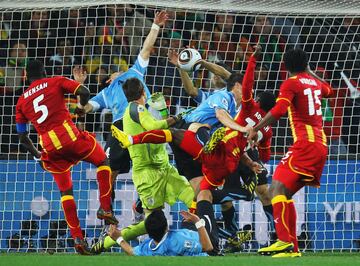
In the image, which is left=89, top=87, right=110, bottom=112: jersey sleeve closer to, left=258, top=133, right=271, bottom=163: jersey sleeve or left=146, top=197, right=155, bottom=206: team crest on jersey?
left=146, top=197, right=155, bottom=206: team crest on jersey

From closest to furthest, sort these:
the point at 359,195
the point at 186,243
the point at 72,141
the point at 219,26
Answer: the point at 186,243, the point at 72,141, the point at 359,195, the point at 219,26

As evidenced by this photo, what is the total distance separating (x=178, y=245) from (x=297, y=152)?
4.85ft

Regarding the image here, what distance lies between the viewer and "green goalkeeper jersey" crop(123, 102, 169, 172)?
11.5m

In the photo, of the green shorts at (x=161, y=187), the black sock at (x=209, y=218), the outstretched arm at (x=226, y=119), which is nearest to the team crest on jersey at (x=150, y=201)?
the green shorts at (x=161, y=187)

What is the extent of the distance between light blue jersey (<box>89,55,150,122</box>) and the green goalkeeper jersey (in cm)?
113

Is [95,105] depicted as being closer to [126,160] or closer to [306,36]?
[126,160]

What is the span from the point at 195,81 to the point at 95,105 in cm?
245

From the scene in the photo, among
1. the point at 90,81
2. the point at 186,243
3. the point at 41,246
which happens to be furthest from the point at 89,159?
the point at 90,81

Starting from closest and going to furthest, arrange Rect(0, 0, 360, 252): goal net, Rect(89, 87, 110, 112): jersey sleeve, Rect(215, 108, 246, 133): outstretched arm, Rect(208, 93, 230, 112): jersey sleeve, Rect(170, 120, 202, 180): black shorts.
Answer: Rect(215, 108, 246, 133): outstretched arm, Rect(208, 93, 230, 112): jersey sleeve, Rect(170, 120, 202, 180): black shorts, Rect(89, 87, 110, 112): jersey sleeve, Rect(0, 0, 360, 252): goal net

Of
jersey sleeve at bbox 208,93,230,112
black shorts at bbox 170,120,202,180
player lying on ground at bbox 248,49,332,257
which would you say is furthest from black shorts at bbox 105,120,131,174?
player lying on ground at bbox 248,49,332,257

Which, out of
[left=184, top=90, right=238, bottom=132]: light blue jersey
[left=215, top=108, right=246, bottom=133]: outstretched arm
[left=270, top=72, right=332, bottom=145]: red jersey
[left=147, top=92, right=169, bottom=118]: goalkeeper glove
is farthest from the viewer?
[left=147, top=92, right=169, bottom=118]: goalkeeper glove

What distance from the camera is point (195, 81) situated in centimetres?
1520

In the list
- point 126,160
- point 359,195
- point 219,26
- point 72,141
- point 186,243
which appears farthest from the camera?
point 219,26

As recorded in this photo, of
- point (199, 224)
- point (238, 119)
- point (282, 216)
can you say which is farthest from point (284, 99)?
point (238, 119)
